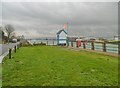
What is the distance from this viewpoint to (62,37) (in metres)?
49.5

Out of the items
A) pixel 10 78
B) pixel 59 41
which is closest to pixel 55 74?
pixel 10 78

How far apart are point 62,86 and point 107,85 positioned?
1580 mm

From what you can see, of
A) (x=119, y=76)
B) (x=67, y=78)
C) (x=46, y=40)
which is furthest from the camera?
(x=46, y=40)

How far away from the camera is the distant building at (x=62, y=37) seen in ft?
159

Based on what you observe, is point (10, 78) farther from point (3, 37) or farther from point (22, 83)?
point (3, 37)

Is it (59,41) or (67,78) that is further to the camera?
(59,41)

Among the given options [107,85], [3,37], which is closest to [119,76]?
[107,85]

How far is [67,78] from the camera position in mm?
10344

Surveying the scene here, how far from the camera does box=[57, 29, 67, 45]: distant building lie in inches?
1910

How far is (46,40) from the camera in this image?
58906 mm

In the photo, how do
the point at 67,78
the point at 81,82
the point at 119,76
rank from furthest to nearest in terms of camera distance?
the point at 119,76
the point at 67,78
the point at 81,82

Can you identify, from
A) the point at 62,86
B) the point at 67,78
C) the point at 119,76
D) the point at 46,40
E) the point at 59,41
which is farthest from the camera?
the point at 46,40

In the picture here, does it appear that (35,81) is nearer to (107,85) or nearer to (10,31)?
(107,85)

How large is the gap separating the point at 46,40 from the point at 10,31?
191 ft
